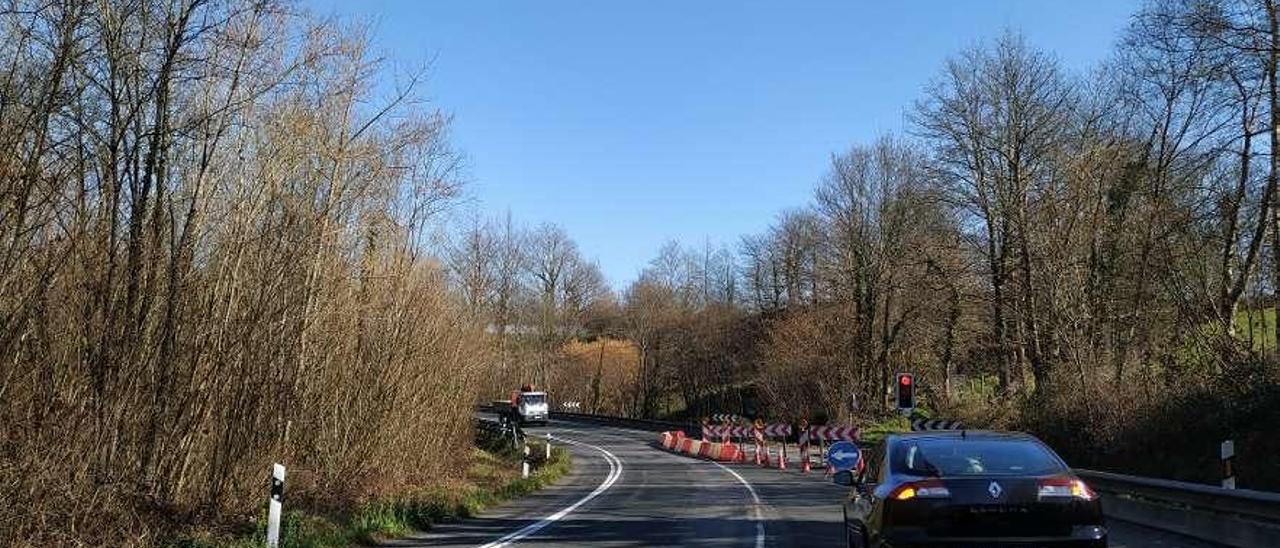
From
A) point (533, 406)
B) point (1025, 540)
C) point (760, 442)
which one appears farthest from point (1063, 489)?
point (533, 406)

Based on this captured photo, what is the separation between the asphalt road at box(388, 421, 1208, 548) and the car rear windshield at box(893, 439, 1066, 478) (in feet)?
15.0

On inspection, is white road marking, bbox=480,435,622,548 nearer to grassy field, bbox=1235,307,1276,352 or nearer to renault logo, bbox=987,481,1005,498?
renault logo, bbox=987,481,1005,498

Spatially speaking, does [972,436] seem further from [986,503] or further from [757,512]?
[757,512]

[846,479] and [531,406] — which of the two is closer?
[846,479]

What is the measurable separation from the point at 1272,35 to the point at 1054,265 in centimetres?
1120

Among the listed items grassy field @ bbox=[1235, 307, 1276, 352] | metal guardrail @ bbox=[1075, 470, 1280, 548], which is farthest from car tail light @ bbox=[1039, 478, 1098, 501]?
grassy field @ bbox=[1235, 307, 1276, 352]

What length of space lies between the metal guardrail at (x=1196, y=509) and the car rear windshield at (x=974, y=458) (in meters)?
4.24

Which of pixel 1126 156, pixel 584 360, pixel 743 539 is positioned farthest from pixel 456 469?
pixel 584 360

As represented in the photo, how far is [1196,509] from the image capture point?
45.4 feet

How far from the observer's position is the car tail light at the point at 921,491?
26.6 feet

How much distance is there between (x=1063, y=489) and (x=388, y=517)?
10.5 m

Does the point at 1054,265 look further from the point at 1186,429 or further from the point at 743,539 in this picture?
the point at 743,539

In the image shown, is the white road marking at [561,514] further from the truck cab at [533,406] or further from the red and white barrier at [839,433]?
the truck cab at [533,406]

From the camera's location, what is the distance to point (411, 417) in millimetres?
22672
